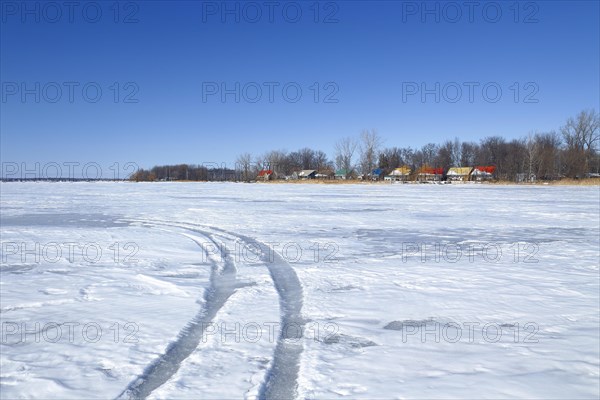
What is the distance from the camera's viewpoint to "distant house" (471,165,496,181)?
257 feet

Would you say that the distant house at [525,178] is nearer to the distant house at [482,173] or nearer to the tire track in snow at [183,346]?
the distant house at [482,173]

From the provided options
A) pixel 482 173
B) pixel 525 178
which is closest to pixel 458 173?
pixel 482 173

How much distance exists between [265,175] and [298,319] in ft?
315

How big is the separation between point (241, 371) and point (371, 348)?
1089 millimetres

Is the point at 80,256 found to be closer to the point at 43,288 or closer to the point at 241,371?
the point at 43,288

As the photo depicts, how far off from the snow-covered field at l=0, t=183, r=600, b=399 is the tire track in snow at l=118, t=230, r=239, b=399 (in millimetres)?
14

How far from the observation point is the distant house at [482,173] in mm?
78412

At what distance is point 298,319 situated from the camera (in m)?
4.07

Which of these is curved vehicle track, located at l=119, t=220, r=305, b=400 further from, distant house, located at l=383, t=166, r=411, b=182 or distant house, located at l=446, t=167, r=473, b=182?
distant house, located at l=446, t=167, r=473, b=182

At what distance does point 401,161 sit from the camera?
102438 millimetres

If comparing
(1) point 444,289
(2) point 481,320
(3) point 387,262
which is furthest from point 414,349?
(3) point 387,262

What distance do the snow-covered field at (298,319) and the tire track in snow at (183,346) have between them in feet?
0.05

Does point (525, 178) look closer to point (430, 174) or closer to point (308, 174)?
point (430, 174)

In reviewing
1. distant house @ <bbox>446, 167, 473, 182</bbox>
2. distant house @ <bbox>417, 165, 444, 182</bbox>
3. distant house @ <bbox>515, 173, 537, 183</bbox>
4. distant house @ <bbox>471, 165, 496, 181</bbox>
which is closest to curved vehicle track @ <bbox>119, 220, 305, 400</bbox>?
distant house @ <bbox>515, 173, 537, 183</bbox>
